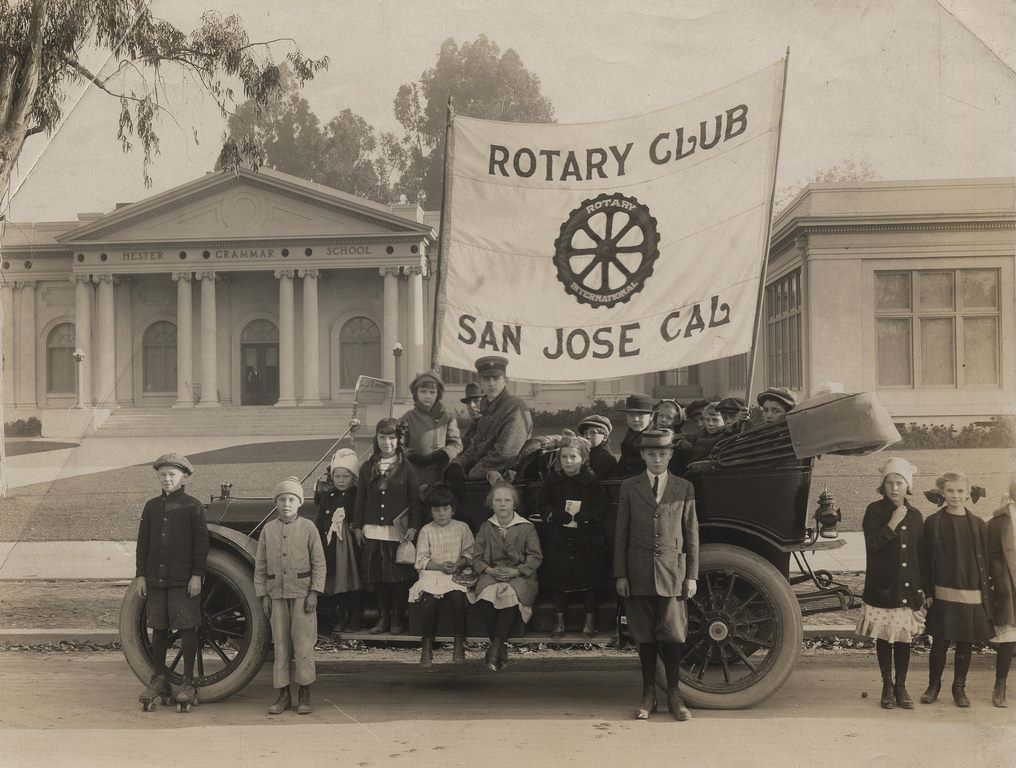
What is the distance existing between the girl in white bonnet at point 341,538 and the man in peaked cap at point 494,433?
637 millimetres

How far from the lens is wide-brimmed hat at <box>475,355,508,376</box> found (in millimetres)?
5043

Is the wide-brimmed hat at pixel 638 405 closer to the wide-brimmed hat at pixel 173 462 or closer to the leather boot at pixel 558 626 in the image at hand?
the leather boot at pixel 558 626

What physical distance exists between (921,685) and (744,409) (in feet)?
6.18

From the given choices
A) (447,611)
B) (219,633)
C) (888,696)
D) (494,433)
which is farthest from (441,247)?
(888,696)

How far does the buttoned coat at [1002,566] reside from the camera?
4621 millimetres

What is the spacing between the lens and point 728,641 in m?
4.57

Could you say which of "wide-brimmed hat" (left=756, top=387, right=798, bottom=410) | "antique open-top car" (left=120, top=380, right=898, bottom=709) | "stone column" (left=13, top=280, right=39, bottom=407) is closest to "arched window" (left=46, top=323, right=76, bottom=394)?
"stone column" (left=13, top=280, right=39, bottom=407)

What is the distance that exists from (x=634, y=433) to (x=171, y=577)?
2700 millimetres

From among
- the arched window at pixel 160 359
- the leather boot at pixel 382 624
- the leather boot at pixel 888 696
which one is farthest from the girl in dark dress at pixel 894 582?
the arched window at pixel 160 359

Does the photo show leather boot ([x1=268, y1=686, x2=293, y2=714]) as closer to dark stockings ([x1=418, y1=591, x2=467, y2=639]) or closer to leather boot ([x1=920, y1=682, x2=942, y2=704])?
dark stockings ([x1=418, y1=591, x2=467, y2=639])

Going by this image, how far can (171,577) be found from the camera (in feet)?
15.4

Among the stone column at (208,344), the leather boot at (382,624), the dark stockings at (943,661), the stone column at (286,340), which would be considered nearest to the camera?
the dark stockings at (943,661)

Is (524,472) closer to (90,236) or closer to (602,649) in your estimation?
(602,649)

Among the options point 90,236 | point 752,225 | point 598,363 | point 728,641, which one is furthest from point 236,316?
point 728,641
